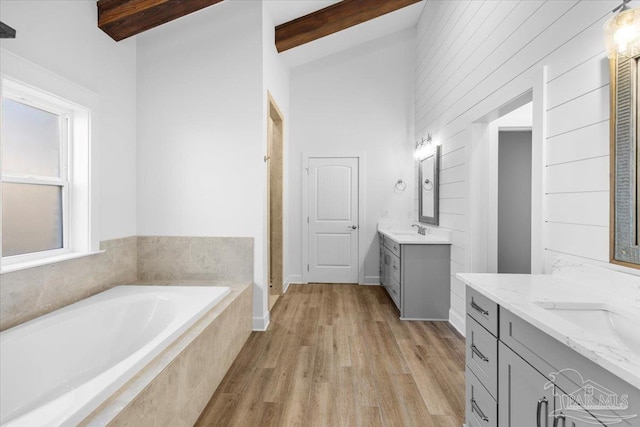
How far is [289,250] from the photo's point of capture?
4984 millimetres

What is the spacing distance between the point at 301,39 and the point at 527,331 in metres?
3.83

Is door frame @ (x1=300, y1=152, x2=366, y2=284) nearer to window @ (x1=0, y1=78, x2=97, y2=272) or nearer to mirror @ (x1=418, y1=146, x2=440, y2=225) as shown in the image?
mirror @ (x1=418, y1=146, x2=440, y2=225)

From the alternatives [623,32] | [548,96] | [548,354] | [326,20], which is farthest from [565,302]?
[326,20]

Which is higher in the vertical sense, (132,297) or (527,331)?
(527,331)

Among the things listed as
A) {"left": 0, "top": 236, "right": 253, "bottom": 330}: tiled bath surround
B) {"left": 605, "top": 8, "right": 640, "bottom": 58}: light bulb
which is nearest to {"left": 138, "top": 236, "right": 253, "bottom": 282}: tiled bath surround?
{"left": 0, "top": 236, "right": 253, "bottom": 330}: tiled bath surround

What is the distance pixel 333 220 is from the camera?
499 cm

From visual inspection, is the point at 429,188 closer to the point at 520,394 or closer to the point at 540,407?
the point at 520,394

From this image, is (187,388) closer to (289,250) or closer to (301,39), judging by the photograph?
(289,250)

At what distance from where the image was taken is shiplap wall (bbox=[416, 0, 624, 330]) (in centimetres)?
151

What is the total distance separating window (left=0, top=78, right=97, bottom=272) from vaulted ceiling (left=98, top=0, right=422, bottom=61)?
859 mm

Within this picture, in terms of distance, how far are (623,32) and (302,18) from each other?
10.8ft

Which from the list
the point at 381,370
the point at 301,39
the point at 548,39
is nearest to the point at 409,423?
the point at 381,370

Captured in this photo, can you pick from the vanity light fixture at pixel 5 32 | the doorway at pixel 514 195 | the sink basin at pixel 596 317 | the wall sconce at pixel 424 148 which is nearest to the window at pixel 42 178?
the vanity light fixture at pixel 5 32

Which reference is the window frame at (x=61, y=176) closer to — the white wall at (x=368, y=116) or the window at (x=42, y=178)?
the window at (x=42, y=178)
